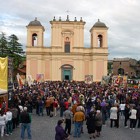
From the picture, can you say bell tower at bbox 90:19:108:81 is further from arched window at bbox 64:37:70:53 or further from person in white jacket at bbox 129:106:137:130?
person in white jacket at bbox 129:106:137:130

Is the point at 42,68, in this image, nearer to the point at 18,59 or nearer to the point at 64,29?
the point at 64,29

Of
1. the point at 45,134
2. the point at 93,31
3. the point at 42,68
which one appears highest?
the point at 93,31

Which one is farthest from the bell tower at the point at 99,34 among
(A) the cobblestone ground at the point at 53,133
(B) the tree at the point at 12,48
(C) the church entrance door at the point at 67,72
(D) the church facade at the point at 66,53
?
(A) the cobblestone ground at the point at 53,133

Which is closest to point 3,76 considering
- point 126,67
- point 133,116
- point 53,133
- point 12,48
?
point 53,133

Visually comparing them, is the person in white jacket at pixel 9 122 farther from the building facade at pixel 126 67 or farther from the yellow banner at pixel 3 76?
the building facade at pixel 126 67

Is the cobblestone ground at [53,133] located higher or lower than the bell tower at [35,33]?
lower

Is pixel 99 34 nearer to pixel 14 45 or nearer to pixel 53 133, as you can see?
pixel 14 45

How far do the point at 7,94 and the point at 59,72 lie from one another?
4954 cm

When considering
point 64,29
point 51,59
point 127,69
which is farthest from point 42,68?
point 127,69

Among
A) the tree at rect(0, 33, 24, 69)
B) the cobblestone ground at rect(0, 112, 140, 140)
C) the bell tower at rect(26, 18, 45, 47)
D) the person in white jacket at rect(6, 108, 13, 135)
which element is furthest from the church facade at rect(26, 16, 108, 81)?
the person in white jacket at rect(6, 108, 13, 135)

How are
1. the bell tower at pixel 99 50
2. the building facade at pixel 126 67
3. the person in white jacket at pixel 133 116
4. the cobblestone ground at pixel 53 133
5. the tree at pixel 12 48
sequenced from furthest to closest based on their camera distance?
the building facade at pixel 126 67, the tree at pixel 12 48, the bell tower at pixel 99 50, the person in white jacket at pixel 133 116, the cobblestone ground at pixel 53 133

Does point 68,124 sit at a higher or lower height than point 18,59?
lower

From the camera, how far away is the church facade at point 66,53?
6781 centimetres

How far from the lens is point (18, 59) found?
3263 inches
